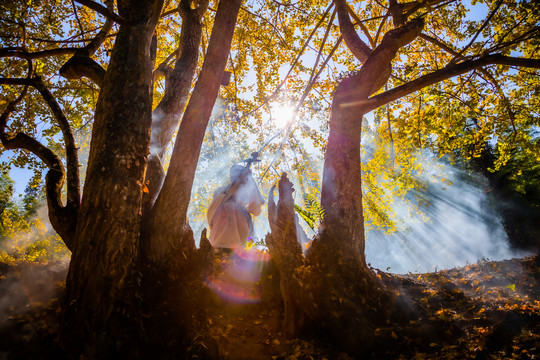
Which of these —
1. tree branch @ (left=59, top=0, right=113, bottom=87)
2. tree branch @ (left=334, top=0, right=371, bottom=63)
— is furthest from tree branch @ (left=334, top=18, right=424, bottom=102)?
tree branch @ (left=59, top=0, right=113, bottom=87)

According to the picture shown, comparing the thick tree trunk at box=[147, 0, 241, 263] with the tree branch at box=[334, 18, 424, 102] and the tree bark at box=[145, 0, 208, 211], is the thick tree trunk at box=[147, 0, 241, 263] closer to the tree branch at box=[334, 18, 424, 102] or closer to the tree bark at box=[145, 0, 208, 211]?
the tree bark at box=[145, 0, 208, 211]

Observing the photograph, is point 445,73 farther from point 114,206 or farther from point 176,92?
point 114,206

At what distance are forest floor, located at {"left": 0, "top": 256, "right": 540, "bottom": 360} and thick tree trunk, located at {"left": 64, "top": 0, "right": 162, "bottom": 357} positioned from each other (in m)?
0.48

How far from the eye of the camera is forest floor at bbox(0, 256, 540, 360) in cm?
256

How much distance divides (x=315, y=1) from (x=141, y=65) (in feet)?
23.9

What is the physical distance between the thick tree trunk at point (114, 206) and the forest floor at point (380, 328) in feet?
1.58

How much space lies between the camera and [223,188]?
6066mm

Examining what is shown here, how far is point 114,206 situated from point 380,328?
3453 millimetres

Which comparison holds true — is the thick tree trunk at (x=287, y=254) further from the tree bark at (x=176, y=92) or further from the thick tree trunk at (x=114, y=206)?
the tree bark at (x=176, y=92)

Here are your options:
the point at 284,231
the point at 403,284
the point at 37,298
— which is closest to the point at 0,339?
the point at 37,298

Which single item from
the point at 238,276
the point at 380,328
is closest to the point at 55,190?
the point at 238,276

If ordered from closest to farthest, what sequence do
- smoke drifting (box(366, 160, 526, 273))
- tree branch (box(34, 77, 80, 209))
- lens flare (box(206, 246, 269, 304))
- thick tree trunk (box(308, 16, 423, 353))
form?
1. thick tree trunk (box(308, 16, 423, 353))
2. tree branch (box(34, 77, 80, 209))
3. lens flare (box(206, 246, 269, 304))
4. smoke drifting (box(366, 160, 526, 273))

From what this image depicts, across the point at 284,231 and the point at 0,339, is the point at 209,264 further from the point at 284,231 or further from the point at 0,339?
the point at 0,339

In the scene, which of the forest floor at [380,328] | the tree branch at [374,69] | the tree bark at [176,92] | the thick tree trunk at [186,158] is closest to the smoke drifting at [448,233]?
the tree branch at [374,69]
